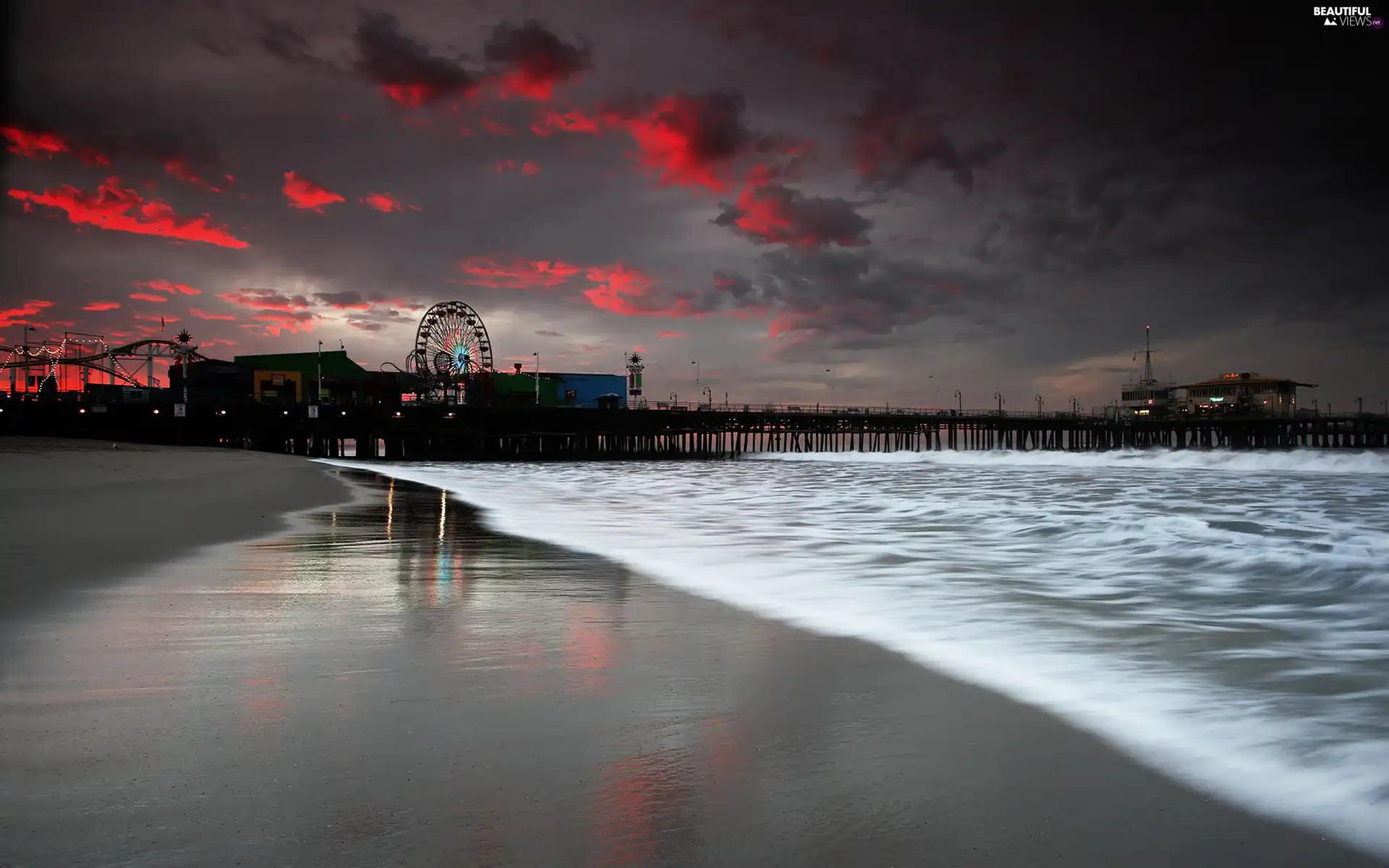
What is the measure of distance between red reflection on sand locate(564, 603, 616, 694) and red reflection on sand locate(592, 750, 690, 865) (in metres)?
1.28

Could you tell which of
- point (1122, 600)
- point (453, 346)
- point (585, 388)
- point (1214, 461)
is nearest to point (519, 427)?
point (453, 346)

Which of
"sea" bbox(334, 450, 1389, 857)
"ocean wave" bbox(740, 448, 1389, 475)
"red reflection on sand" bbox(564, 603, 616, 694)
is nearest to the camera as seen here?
"sea" bbox(334, 450, 1389, 857)

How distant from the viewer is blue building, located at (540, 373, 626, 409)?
126 meters

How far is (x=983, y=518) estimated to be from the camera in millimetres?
19516

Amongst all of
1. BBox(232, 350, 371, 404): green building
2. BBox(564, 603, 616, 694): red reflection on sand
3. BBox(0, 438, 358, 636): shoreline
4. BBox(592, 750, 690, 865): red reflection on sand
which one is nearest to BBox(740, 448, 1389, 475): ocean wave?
BBox(0, 438, 358, 636): shoreline

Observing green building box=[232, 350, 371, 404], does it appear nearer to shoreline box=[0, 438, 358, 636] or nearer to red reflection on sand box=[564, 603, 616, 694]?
shoreline box=[0, 438, 358, 636]

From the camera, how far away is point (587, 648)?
255 inches

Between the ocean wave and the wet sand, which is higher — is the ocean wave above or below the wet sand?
below

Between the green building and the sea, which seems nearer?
the sea

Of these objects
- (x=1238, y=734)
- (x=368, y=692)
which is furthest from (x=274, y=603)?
(x=1238, y=734)

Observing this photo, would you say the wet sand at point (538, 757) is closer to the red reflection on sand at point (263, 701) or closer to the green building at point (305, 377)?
the red reflection on sand at point (263, 701)

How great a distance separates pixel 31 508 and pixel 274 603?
1188cm

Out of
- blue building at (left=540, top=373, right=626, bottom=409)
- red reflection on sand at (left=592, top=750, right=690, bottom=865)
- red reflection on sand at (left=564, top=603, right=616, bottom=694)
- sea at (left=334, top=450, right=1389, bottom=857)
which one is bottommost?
sea at (left=334, top=450, right=1389, bottom=857)

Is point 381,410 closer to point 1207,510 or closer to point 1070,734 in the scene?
point 1207,510
